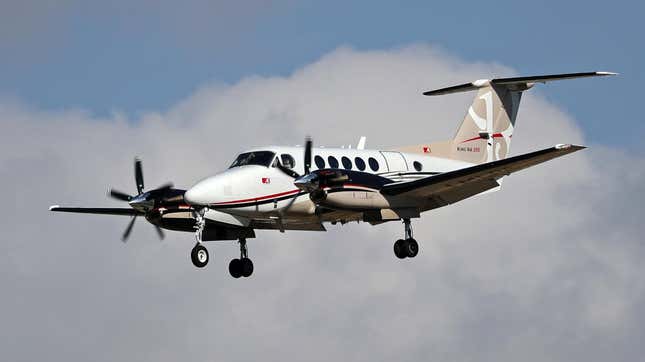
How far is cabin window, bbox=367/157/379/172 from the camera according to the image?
31703 mm

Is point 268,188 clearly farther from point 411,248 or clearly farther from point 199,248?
point 411,248

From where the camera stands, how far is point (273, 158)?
1192 inches

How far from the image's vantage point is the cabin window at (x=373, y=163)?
31703 millimetres

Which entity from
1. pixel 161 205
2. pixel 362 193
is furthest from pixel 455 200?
pixel 161 205

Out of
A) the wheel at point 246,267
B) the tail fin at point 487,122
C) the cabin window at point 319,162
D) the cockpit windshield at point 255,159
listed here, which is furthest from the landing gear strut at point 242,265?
the tail fin at point 487,122

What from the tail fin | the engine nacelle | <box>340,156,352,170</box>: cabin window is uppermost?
the tail fin

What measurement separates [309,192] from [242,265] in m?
4.41

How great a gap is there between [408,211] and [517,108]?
6.10m

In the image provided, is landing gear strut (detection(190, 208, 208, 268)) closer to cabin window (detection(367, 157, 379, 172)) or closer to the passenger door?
cabin window (detection(367, 157, 379, 172))

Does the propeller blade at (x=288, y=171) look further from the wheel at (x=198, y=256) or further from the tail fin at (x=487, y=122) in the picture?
the tail fin at (x=487, y=122)

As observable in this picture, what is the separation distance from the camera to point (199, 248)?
3000 centimetres

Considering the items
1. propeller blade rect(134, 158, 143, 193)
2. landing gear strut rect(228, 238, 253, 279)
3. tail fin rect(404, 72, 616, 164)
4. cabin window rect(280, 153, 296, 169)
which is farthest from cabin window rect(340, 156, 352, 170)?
propeller blade rect(134, 158, 143, 193)

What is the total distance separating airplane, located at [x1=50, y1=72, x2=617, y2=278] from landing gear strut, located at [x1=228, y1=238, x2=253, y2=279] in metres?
0.03

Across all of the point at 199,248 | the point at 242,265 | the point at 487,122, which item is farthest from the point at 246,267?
the point at 487,122
